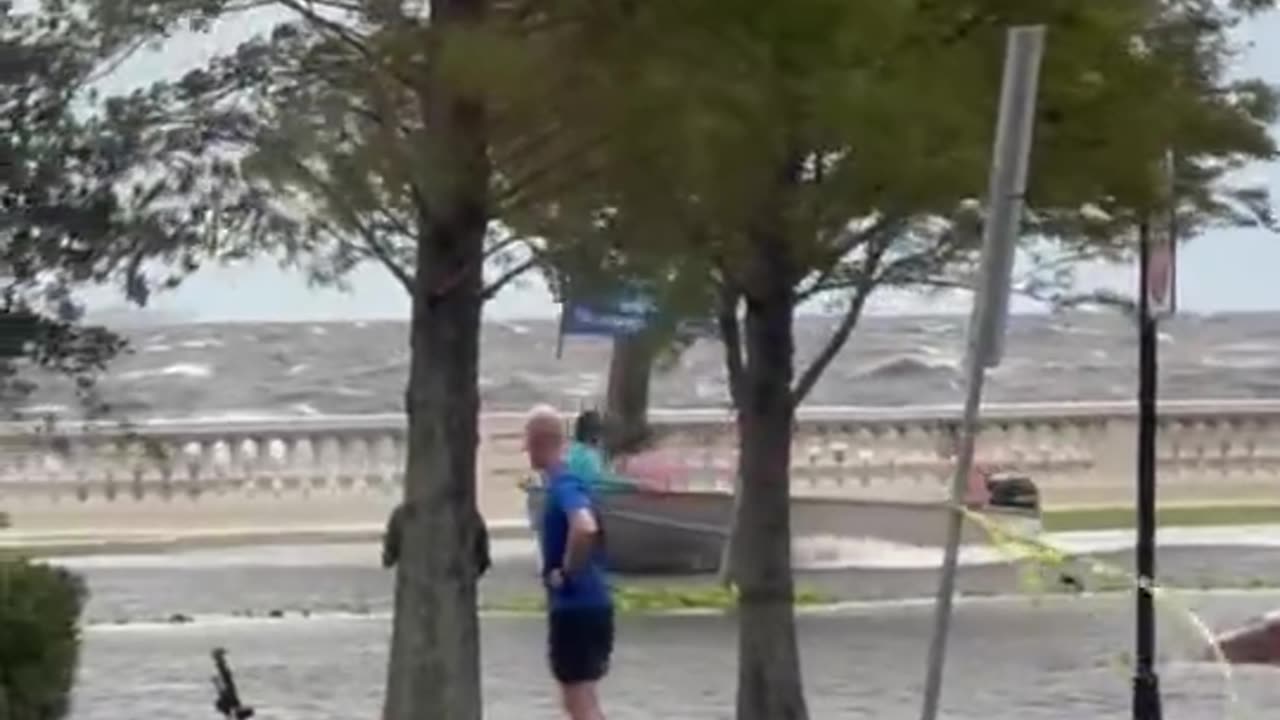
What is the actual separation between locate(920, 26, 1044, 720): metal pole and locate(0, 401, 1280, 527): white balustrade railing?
68.7 ft

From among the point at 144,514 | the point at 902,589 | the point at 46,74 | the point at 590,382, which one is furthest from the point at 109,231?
the point at 590,382

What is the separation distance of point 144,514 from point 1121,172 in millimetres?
22139

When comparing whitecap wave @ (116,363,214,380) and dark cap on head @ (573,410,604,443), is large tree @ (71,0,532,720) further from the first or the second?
whitecap wave @ (116,363,214,380)

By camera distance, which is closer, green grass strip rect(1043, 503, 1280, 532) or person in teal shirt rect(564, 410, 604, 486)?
person in teal shirt rect(564, 410, 604, 486)

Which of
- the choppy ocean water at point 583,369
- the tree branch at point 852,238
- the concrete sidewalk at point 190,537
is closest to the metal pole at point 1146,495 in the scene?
the tree branch at point 852,238

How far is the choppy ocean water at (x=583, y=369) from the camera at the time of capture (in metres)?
73.7

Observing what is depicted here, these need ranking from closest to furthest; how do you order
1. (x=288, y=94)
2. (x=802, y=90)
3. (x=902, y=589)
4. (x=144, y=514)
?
(x=802, y=90) → (x=288, y=94) → (x=902, y=589) → (x=144, y=514)

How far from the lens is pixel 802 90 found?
45.1ft

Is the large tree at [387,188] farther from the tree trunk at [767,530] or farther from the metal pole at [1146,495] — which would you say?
the metal pole at [1146,495]

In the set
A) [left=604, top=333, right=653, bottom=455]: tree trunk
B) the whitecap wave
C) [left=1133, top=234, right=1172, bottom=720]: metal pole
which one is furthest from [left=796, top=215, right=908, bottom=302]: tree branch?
the whitecap wave

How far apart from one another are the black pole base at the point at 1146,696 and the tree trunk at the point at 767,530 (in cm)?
156

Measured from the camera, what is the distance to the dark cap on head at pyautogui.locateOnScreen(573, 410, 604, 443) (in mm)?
28272

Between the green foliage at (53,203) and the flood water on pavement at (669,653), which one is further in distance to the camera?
the flood water on pavement at (669,653)

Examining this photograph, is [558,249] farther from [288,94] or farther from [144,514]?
[144,514]
